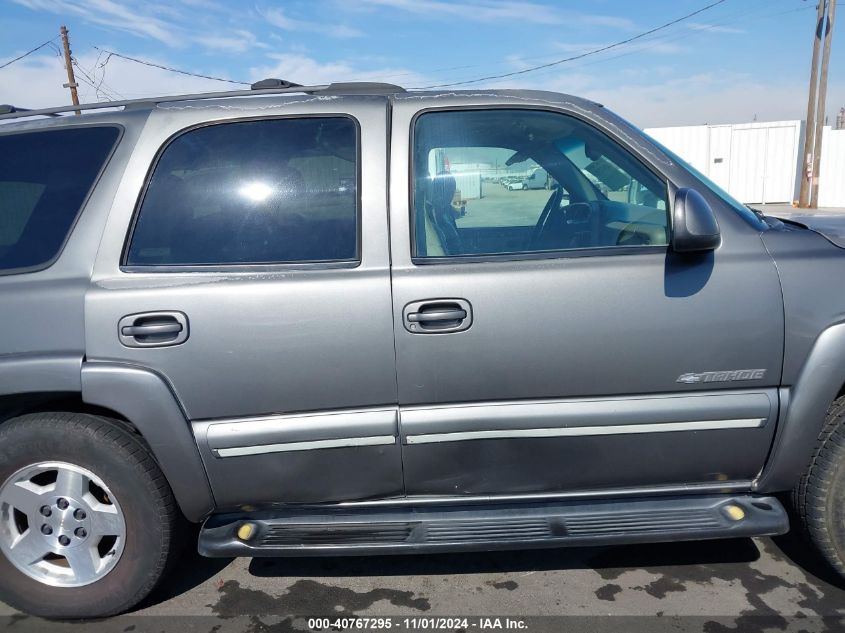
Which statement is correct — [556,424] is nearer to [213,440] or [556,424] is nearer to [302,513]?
[302,513]

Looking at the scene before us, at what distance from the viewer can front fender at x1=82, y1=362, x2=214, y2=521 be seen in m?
2.18

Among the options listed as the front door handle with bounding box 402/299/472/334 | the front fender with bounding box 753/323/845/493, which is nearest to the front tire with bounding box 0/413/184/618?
the front door handle with bounding box 402/299/472/334

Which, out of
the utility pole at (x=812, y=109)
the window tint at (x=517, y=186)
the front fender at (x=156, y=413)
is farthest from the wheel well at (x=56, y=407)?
the utility pole at (x=812, y=109)

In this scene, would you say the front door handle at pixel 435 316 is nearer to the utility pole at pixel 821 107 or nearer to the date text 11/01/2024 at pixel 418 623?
the date text 11/01/2024 at pixel 418 623

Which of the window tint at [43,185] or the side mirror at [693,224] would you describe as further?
the window tint at [43,185]

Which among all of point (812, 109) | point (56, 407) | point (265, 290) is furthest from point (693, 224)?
point (812, 109)

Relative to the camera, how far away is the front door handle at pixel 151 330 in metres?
2.18

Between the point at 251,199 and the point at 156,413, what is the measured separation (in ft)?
2.79

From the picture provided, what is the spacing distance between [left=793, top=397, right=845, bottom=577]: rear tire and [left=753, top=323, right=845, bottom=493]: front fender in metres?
0.05

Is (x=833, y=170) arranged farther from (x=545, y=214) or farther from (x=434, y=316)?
(x=434, y=316)

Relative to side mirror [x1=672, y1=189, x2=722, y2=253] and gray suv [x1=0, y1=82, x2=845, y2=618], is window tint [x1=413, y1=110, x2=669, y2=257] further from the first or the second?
side mirror [x1=672, y1=189, x2=722, y2=253]

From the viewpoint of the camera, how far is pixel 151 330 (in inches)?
86.2

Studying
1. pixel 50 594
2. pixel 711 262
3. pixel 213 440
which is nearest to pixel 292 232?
pixel 213 440

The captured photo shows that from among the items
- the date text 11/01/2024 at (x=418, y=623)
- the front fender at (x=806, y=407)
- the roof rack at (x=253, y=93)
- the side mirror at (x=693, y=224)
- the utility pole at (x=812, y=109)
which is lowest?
the date text 11/01/2024 at (x=418, y=623)
